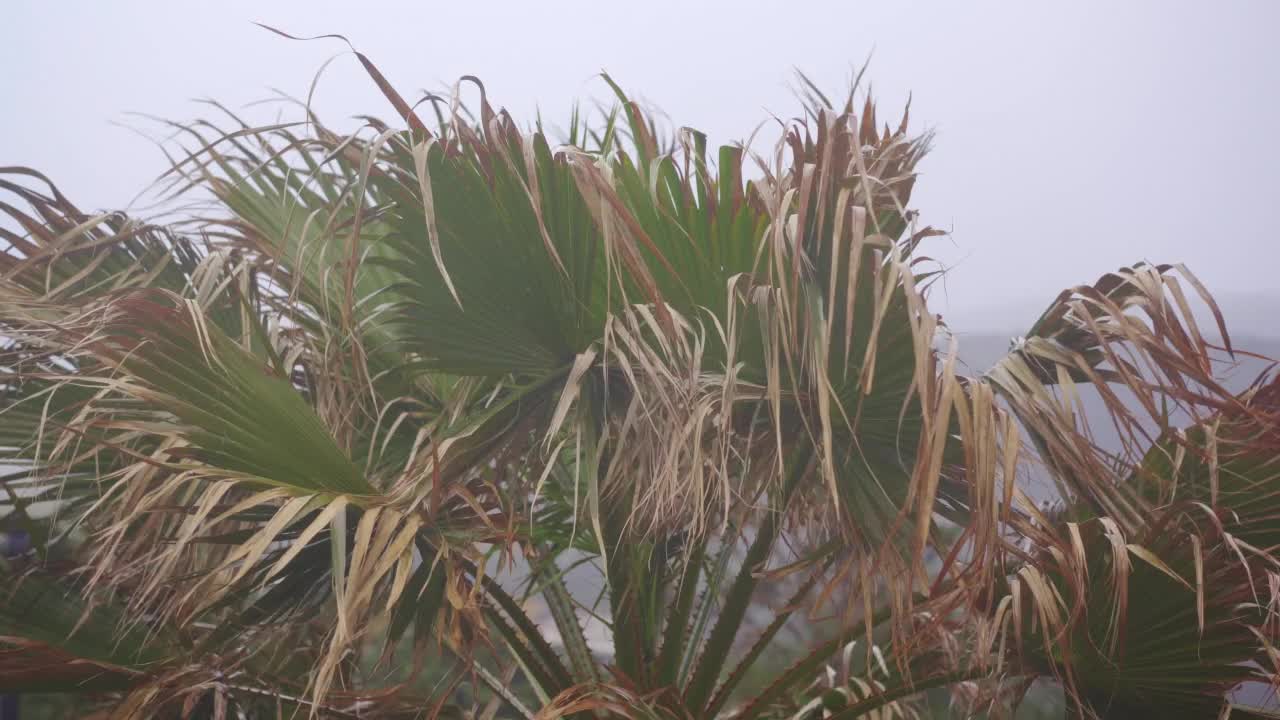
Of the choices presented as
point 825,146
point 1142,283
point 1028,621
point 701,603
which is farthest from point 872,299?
point 701,603

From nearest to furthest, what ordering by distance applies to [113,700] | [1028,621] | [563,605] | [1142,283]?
1. [1142,283]
2. [113,700]
3. [1028,621]
4. [563,605]

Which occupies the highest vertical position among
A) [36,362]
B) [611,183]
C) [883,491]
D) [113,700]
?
[611,183]

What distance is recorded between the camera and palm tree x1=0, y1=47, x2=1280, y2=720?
103cm

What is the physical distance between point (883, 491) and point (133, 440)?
3.03 feet

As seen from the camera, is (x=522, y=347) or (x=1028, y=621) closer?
(x=522, y=347)

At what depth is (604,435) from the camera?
1185 millimetres

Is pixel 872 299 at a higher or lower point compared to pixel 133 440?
higher

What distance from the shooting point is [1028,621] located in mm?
1395

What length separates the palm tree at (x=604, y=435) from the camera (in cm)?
103

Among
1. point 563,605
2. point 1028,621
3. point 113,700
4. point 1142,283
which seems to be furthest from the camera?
point 563,605

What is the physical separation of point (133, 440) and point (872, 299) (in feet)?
3.03

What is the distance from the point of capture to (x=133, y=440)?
4.04 feet

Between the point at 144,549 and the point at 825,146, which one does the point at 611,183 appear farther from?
the point at 144,549

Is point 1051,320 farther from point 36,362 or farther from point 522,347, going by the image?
point 36,362
